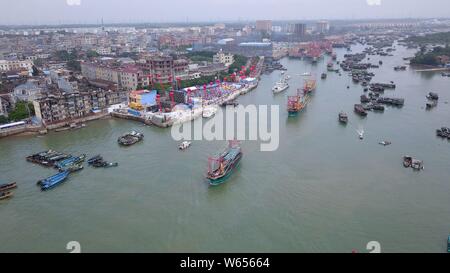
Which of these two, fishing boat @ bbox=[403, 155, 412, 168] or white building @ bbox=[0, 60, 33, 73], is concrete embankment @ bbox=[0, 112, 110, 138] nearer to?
fishing boat @ bbox=[403, 155, 412, 168]

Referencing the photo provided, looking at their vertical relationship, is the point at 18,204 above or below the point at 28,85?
below

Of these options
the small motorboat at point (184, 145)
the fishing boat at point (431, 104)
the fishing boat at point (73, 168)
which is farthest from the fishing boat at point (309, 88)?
the fishing boat at point (73, 168)

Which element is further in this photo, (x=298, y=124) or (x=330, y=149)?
(x=298, y=124)

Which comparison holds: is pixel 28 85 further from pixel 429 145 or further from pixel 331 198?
pixel 429 145

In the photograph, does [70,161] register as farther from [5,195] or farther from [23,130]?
[23,130]

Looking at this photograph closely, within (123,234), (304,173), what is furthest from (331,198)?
(123,234)

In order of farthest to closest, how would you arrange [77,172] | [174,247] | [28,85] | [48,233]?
1. [28,85]
2. [77,172]
3. [48,233]
4. [174,247]
